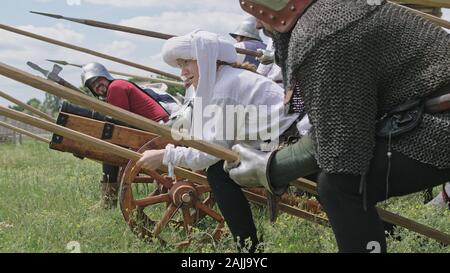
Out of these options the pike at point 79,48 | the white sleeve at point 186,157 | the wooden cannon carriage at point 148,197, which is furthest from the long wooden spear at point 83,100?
the pike at point 79,48

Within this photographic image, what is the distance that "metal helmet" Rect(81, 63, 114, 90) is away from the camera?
21.5ft

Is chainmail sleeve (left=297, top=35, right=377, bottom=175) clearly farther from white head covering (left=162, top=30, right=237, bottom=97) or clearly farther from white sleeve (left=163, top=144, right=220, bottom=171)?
white head covering (left=162, top=30, right=237, bottom=97)

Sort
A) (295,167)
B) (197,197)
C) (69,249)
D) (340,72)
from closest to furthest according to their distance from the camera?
(340,72)
(295,167)
(69,249)
(197,197)

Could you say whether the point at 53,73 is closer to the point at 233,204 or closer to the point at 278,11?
the point at 233,204

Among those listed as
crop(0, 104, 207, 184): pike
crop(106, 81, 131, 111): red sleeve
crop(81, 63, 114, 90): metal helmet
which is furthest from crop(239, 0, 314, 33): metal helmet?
crop(81, 63, 114, 90): metal helmet

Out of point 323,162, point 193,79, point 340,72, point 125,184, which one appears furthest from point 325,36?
point 125,184

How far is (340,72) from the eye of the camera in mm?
2266

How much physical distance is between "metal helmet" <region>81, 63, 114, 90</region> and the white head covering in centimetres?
289

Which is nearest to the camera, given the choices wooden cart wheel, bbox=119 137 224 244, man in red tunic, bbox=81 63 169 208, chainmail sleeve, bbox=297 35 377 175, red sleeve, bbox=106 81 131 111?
chainmail sleeve, bbox=297 35 377 175

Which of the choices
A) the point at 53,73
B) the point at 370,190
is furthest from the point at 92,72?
the point at 370,190

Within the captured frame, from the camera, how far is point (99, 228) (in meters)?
4.65

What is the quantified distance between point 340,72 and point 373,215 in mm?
485

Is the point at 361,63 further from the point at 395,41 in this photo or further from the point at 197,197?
the point at 197,197
